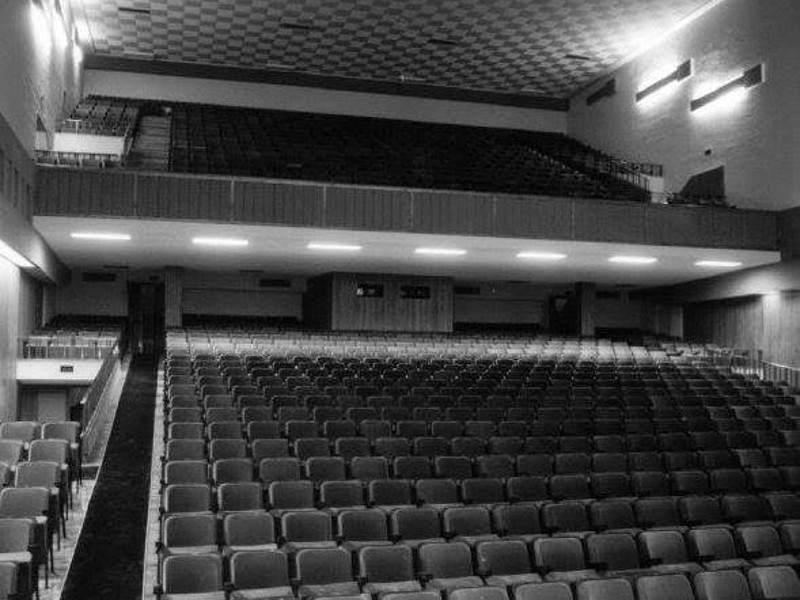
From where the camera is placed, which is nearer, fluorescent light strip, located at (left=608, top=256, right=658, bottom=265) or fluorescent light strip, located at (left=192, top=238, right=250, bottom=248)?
fluorescent light strip, located at (left=192, top=238, right=250, bottom=248)

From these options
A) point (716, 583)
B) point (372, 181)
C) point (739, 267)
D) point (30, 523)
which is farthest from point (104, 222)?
point (739, 267)

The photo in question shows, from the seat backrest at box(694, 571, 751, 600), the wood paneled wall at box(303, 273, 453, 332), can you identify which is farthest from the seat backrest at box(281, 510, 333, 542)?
the wood paneled wall at box(303, 273, 453, 332)

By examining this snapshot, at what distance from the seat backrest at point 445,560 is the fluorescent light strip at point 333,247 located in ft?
30.1

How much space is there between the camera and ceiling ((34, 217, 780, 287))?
42.3ft

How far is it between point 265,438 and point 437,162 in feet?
35.8

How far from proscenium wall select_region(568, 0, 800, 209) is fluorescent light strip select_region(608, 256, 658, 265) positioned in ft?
6.70

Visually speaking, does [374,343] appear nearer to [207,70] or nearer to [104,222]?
[104,222]

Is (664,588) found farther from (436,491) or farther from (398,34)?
(398,34)

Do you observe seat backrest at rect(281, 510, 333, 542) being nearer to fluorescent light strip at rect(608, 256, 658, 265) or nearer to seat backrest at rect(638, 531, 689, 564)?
seat backrest at rect(638, 531, 689, 564)

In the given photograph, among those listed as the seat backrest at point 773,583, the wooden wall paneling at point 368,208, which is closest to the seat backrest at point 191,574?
the seat backrest at point 773,583

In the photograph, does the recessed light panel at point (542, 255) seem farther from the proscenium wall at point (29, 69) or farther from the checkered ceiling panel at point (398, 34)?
the proscenium wall at point (29, 69)

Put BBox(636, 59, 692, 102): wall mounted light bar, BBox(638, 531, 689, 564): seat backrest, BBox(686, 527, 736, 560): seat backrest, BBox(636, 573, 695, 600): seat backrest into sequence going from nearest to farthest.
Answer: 1. BBox(636, 573, 695, 600): seat backrest
2. BBox(638, 531, 689, 564): seat backrest
3. BBox(686, 527, 736, 560): seat backrest
4. BBox(636, 59, 692, 102): wall mounted light bar

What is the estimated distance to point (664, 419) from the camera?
9.47 meters

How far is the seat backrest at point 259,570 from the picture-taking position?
191 inches
